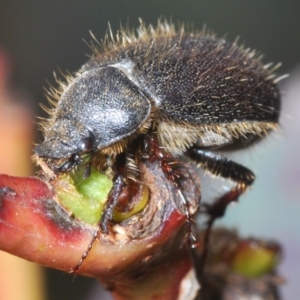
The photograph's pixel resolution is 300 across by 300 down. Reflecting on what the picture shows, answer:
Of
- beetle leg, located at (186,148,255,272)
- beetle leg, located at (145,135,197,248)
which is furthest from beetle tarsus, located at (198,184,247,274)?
beetle leg, located at (145,135,197,248)

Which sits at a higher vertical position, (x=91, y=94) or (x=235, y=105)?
(x=235, y=105)

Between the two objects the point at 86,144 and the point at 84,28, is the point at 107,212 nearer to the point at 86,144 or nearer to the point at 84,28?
the point at 86,144

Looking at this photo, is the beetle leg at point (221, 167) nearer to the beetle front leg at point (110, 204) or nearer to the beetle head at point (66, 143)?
the beetle head at point (66, 143)

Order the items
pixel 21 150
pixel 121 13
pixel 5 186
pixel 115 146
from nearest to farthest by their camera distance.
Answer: pixel 5 186 → pixel 115 146 → pixel 21 150 → pixel 121 13

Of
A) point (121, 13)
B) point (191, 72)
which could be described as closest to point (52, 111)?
point (191, 72)

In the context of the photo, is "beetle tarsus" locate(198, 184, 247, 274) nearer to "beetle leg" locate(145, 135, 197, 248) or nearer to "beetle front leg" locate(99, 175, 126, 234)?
"beetle leg" locate(145, 135, 197, 248)

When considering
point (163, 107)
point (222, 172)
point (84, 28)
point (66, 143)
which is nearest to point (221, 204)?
point (222, 172)

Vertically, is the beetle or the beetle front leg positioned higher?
the beetle

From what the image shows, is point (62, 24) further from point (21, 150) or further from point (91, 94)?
point (91, 94)
